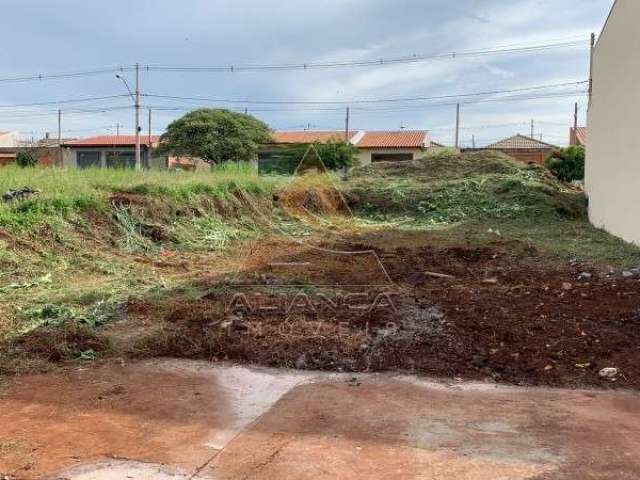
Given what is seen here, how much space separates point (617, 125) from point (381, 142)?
28898 mm

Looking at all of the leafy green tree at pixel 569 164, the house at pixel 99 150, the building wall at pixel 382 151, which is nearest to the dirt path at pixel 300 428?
the leafy green tree at pixel 569 164

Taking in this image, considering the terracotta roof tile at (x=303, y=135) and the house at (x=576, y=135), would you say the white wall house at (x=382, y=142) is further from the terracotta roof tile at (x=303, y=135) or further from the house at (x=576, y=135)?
the house at (x=576, y=135)

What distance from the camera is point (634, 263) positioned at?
757 centimetres

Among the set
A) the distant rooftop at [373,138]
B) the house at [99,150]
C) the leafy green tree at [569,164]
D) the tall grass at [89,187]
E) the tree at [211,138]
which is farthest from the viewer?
the house at [99,150]

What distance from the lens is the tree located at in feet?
101

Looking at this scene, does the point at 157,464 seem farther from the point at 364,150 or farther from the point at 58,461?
the point at 364,150

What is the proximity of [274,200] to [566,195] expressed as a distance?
321 inches

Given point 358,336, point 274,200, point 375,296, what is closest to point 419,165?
point 274,200

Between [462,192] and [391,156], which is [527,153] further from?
[462,192]

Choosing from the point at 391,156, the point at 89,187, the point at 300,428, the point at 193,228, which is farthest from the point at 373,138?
the point at 300,428

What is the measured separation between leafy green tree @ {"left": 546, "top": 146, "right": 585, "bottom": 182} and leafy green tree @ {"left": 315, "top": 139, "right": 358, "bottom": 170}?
8967mm

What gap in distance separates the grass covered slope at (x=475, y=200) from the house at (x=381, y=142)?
51.0ft

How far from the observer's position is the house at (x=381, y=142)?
123ft

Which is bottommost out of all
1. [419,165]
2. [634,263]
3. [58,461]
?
[58,461]
